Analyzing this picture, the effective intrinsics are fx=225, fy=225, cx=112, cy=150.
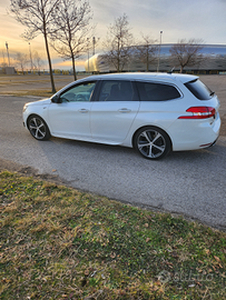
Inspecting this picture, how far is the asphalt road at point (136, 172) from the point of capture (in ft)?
10.3

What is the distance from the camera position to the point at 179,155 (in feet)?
16.0

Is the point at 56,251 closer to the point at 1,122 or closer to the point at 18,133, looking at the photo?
the point at 18,133

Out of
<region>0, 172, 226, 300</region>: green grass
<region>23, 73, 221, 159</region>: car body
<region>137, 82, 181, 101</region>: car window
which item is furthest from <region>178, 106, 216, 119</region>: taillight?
<region>0, 172, 226, 300</region>: green grass

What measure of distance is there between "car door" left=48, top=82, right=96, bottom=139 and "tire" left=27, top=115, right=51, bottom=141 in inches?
11.4

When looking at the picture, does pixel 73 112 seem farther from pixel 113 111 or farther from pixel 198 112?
pixel 198 112

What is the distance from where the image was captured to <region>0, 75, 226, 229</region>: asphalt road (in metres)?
3.13

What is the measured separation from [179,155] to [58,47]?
700 inches

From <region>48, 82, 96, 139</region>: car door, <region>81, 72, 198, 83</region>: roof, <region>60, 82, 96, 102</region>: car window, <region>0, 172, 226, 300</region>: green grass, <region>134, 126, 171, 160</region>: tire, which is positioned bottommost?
<region>0, 172, 226, 300</region>: green grass

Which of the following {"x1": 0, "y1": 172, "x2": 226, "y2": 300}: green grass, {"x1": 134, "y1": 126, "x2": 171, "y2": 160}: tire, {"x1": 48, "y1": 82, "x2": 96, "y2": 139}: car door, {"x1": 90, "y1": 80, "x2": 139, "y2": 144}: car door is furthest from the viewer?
{"x1": 48, "y1": 82, "x2": 96, "y2": 139}: car door

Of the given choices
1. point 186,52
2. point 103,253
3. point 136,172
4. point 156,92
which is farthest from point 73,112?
point 186,52

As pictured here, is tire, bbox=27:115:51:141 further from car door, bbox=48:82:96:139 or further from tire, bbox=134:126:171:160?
tire, bbox=134:126:171:160

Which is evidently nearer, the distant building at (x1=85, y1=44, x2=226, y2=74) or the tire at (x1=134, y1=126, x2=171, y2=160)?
the tire at (x1=134, y1=126, x2=171, y2=160)

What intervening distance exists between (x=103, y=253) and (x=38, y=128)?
14.6ft

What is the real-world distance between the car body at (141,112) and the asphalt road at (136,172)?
35 centimetres
